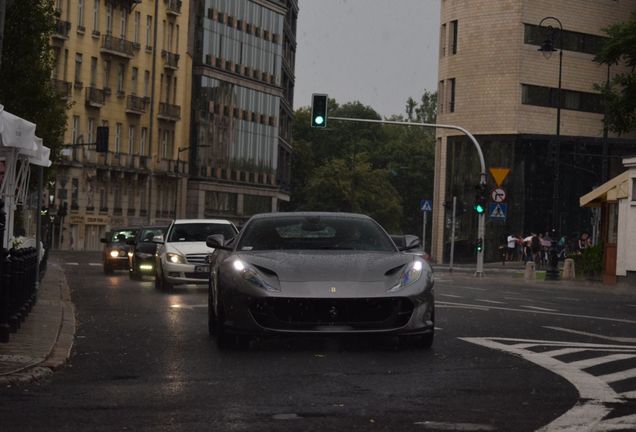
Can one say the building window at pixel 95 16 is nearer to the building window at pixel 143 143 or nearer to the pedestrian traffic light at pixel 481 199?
the building window at pixel 143 143

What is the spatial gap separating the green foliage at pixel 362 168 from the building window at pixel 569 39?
46996 mm

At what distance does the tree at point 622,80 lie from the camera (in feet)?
157

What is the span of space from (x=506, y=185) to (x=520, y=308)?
2375 inches

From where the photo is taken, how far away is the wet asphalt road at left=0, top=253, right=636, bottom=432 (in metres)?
9.01

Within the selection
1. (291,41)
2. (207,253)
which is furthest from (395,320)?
(291,41)

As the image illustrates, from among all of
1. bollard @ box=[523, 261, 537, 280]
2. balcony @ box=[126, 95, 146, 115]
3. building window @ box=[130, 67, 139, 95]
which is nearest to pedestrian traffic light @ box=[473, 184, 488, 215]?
bollard @ box=[523, 261, 537, 280]

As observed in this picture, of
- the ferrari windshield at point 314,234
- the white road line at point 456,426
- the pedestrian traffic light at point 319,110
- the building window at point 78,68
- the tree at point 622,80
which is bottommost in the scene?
the white road line at point 456,426

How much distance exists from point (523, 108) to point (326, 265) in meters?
73.3

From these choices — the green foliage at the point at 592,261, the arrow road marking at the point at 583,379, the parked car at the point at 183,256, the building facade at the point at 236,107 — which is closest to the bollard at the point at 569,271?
the green foliage at the point at 592,261

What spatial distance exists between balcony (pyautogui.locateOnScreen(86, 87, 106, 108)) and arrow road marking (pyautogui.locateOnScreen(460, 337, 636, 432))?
82.8m

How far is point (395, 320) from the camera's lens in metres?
13.9

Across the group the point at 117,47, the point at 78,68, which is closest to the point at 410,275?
the point at 78,68

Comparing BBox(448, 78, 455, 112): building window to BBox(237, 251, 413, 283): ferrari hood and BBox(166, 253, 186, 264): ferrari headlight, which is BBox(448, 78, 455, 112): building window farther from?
BBox(237, 251, 413, 283): ferrari hood

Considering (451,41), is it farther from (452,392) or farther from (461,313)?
(452,392)
